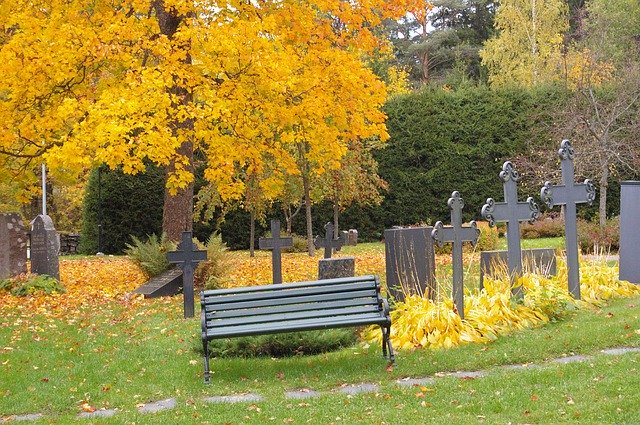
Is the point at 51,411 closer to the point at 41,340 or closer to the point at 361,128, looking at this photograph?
the point at 41,340

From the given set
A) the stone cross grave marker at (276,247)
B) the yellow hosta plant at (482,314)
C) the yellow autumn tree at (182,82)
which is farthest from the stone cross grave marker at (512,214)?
the yellow autumn tree at (182,82)

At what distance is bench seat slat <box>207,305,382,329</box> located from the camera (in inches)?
310

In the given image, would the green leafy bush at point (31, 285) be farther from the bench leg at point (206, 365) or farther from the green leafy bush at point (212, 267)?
the bench leg at point (206, 365)

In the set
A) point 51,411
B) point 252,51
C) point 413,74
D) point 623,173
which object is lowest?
point 51,411

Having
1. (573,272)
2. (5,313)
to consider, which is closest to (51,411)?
(5,313)

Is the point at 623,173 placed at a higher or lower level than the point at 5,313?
higher

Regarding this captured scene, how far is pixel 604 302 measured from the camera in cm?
1031

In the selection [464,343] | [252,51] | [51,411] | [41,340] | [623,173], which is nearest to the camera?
[51,411]

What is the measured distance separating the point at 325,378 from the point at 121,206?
18215mm

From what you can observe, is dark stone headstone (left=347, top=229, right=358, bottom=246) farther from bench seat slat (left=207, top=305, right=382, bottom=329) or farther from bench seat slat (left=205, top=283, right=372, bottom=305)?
bench seat slat (left=207, top=305, right=382, bottom=329)

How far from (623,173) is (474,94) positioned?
16.9ft

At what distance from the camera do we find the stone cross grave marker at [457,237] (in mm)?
8773

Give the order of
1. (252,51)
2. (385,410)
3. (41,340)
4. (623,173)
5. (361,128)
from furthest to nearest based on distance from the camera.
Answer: (623,173) → (361,128) → (252,51) → (41,340) → (385,410)

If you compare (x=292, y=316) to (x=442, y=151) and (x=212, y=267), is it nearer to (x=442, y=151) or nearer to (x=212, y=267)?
(x=212, y=267)
